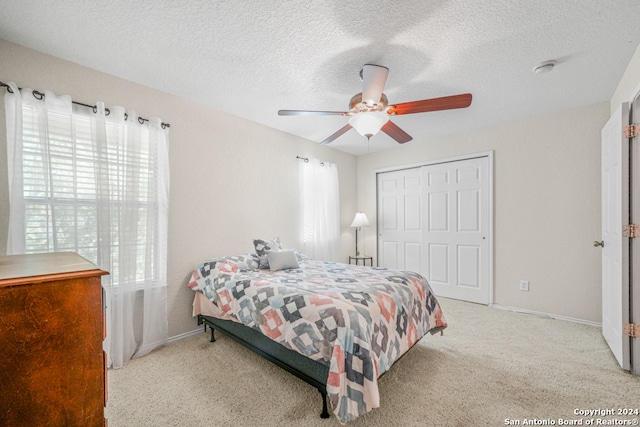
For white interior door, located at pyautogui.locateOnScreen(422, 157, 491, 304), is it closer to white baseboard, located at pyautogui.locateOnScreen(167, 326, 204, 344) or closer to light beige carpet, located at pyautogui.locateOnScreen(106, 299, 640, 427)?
light beige carpet, located at pyautogui.locateOnScreen(106, 299, 640, 427)

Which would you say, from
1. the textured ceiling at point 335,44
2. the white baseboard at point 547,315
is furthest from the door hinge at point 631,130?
the white baseboard at point 547,315

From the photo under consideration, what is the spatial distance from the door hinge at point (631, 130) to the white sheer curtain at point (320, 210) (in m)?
3.19

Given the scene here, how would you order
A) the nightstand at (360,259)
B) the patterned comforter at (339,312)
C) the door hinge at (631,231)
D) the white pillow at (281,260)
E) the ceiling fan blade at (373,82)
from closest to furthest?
the patterned comforter at (339,312)
the ceiling fan blade at (373,82)
the door hinge at (631,231)
the white pillow at (281,260)
the nightstand at (360,259)

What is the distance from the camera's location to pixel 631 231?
1.99 metres

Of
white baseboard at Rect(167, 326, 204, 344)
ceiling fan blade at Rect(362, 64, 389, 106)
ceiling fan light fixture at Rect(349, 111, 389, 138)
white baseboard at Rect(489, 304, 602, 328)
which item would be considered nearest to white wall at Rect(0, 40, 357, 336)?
white baseboard at Rect(167, 326, 204, 344)

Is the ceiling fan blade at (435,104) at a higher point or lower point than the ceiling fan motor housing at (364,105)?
lower

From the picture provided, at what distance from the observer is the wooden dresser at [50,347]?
734 millimetres

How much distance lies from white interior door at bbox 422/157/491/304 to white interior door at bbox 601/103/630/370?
1.26 meters

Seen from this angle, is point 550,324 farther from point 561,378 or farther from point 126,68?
point 126,68

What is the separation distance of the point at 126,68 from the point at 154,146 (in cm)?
65

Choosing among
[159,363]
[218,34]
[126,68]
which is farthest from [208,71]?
[159,363]

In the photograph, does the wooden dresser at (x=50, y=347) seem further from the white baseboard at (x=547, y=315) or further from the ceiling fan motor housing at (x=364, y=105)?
the white baseboard at (x=547, y=315)

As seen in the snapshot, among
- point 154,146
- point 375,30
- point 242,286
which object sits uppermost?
point 375,30

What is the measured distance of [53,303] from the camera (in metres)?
0.81
